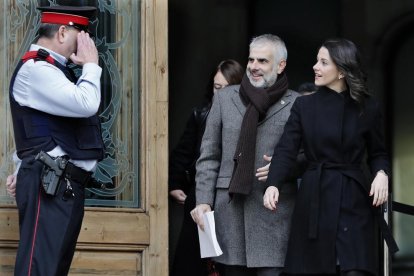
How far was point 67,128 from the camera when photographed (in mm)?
6293

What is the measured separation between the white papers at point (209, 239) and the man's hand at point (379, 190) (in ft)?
2.77

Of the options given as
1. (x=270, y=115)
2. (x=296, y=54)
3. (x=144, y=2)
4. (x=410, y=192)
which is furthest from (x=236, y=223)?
(x=410, y=192)

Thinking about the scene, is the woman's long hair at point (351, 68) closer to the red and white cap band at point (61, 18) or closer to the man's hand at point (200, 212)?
the man's hand at point (200, 212)

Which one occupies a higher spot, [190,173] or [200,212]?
[190,173]

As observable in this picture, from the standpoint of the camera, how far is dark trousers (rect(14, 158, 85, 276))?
6152mm

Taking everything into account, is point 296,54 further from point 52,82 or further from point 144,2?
point 52,82

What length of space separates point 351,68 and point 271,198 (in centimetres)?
77

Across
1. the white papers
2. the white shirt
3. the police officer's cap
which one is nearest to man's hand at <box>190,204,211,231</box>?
the white papers

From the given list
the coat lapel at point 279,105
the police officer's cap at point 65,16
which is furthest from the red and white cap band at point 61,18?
the coat lapel at point 279,105

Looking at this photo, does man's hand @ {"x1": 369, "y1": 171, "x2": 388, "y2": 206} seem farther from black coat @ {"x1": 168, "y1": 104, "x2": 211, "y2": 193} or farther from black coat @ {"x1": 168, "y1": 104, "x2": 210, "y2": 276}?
black coat @ {"x1": 168, "y1": 104, "x2": 211, "y2": 193}

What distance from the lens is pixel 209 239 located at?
21.6ft

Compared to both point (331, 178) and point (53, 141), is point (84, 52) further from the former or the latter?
point (331, 178)

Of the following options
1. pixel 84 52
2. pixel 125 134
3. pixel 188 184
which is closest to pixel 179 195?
pixel 188 184

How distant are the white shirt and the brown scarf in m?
0.83
